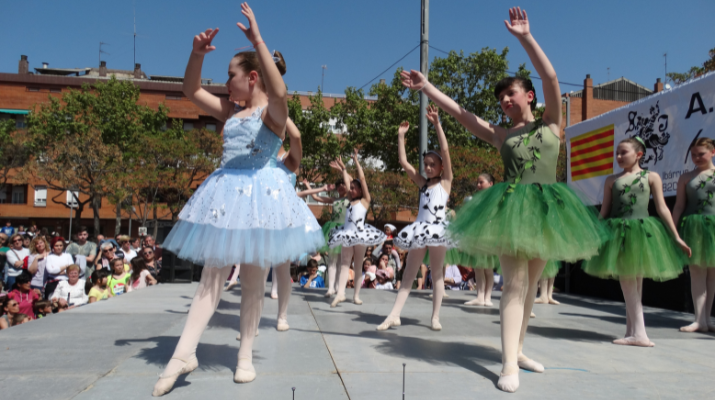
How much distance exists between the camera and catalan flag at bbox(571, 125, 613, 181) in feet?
30.1

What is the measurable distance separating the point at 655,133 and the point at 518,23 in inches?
232

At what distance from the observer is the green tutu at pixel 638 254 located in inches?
185

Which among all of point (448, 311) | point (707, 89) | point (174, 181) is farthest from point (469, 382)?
point (174, 181)

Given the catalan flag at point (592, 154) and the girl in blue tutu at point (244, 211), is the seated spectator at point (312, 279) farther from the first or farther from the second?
the girl in blue tutu at point (244, 211)

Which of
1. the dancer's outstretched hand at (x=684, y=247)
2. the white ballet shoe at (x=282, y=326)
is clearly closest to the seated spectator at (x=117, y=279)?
the white ballet shoe at (x=282, y=326)

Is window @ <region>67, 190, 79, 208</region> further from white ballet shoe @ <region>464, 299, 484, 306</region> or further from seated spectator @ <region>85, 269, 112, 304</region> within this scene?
white ballet shoe @ <region>464, 299, 484, 306</region>

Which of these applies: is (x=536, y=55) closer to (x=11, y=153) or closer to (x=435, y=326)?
(x=435, y=326)

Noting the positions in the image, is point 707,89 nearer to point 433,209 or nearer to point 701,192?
point 701,192

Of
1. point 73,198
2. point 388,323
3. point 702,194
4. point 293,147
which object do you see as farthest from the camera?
point 73,198

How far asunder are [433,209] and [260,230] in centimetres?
276

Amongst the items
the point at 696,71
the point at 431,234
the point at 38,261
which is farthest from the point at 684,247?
the point at 696,71

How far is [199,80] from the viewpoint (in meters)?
3.36

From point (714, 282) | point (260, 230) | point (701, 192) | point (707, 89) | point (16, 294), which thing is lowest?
point (16, 294)

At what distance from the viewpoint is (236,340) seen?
4.47 metres
